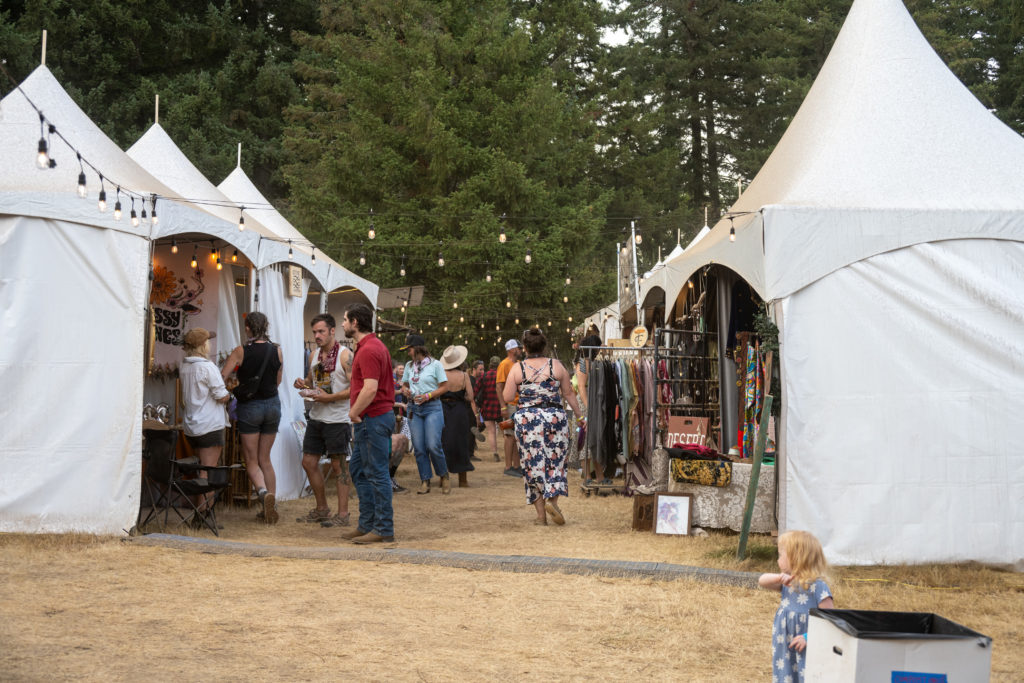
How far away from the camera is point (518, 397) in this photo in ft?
30.0

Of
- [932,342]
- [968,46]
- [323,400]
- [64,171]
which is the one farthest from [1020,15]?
[64,171]

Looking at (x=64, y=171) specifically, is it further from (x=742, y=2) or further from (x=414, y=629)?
(x=742, y=2)

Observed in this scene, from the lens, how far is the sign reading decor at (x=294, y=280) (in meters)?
11.3

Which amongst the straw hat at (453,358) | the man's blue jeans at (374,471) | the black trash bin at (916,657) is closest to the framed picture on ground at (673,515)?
the man's blue jeans at (374,471)

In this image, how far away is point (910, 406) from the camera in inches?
283

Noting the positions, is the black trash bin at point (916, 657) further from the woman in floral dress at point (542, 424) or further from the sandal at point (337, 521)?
the sandal at point (337, 521)

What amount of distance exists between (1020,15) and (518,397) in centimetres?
1549

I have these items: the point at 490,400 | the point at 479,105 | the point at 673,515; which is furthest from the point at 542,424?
the point at 479,105

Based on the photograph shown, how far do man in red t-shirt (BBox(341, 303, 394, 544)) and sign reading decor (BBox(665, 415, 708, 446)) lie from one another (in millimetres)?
3186

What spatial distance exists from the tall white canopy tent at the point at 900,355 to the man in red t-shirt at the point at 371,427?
2.89m

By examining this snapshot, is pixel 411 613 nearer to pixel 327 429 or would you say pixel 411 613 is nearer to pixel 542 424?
pixel 542 424

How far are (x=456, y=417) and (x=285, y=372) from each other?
232 cm

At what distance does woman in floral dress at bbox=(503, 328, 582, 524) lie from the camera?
8914 mm

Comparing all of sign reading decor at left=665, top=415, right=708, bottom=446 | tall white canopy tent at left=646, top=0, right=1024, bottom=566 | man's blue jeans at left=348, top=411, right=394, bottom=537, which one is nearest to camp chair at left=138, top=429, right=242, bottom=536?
man's blue jeans at left=348, top=411, right=394, bottom=537
